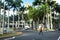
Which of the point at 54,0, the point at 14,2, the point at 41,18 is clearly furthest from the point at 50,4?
the point at 14,2

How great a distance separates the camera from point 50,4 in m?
94.1

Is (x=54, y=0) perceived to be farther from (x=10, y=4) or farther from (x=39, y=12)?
(x=10, y=4)

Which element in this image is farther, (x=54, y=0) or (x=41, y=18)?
(x=41, y=18)

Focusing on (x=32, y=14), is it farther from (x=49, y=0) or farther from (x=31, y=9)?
(x=49, y=0)

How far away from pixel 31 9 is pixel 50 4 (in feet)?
29.9

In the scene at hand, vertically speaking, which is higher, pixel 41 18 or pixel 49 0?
pixel 49 0

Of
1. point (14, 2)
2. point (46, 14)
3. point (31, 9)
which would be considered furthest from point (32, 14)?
point (14, 2)

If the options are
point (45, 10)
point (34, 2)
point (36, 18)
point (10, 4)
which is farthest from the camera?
point (36, 18)

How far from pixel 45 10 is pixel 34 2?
792 cm

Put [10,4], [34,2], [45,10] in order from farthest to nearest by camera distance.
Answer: [34,2] → [45,10] → [10,4]

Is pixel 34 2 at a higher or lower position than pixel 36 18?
higher

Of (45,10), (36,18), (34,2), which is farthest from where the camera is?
(36,18)

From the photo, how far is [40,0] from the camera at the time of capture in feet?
312

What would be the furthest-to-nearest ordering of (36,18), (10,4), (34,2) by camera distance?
(36,18), (34,2), (10,4)
